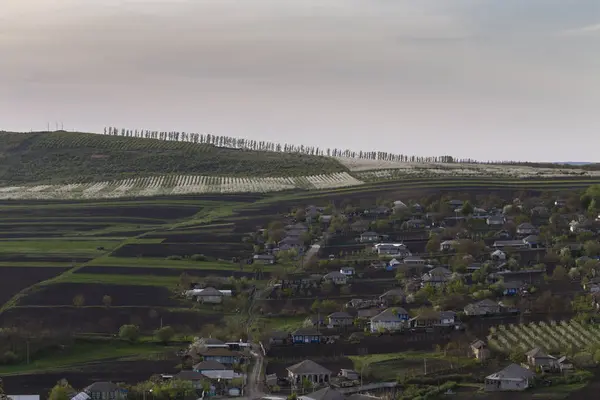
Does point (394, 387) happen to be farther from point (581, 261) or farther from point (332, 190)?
point (332, 190)

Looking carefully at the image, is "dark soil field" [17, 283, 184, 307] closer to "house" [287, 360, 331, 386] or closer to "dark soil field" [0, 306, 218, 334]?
"dark soil field" [0, 306, 218, 334]

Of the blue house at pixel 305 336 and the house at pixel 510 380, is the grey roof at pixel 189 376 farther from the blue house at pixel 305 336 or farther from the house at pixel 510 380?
the house at pixel 510 380

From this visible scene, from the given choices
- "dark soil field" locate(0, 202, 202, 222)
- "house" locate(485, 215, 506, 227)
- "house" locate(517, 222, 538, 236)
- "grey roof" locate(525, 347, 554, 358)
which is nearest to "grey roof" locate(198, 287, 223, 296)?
"grey roof" locate(525, 347, 554, 358)

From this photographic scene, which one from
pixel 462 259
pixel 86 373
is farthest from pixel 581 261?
pixel 86 373

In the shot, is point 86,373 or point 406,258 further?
point 406,258

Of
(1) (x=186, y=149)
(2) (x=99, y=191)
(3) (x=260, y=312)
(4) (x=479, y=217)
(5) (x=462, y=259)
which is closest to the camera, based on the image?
(3) (x=260, y=312)

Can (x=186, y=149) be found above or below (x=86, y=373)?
above

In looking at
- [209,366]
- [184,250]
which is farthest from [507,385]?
[184,250]
